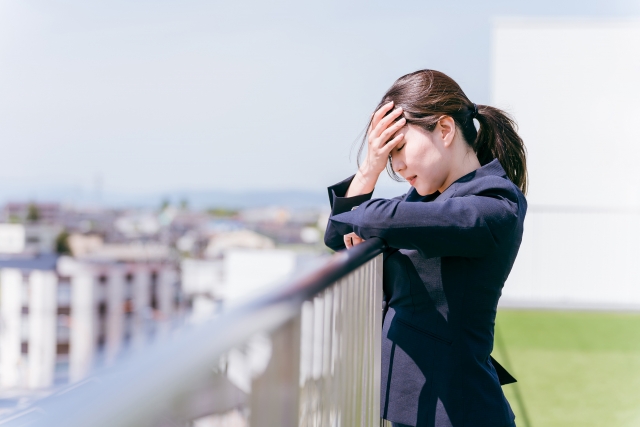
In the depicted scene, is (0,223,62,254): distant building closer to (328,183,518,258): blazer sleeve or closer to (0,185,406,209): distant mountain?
(0,185,406,209): distant mountain

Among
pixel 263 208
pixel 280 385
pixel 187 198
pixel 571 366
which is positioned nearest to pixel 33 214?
pixel 187 198

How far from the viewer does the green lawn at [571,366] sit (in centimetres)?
402

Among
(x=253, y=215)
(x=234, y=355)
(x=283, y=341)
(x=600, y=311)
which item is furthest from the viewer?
(x=253, y=215)

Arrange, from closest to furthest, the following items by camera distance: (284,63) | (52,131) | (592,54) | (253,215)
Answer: (592,54) → (253,215) → (284,63) → (52,131)

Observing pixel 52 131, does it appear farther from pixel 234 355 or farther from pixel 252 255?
pixel 234 355

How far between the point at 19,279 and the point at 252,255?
22.9m

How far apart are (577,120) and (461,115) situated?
985 cm

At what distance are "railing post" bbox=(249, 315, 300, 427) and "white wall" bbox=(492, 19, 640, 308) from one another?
28.6ft

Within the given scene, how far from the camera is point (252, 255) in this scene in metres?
Result: 47.5

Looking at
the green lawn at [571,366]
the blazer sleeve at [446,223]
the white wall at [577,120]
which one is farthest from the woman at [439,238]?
the white wall at [577,120]

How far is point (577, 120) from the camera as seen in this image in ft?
33.5

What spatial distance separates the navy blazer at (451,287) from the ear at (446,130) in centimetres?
7

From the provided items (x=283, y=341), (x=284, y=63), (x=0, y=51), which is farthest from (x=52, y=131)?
(x=283, y=341)

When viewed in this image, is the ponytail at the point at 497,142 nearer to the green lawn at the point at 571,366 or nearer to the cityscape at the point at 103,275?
the green lawn at the point at 571,366
